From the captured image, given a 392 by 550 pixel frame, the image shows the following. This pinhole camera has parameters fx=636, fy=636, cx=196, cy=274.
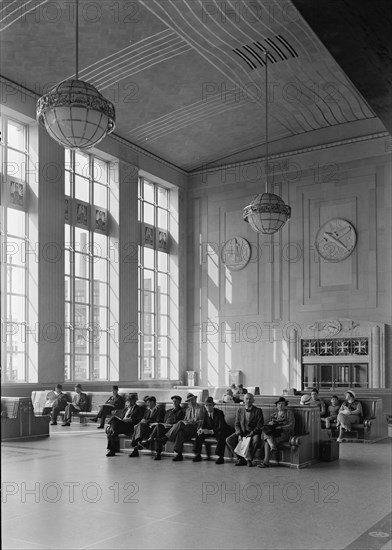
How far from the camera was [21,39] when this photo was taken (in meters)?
15.8

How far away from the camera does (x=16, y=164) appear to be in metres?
18.3

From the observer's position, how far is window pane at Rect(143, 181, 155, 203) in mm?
23953

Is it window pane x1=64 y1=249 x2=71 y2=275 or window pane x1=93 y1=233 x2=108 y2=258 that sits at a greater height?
window pane x1=93 y1=233 x2=108 y2=258

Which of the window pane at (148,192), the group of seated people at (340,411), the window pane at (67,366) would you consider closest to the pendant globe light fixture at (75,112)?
the group of seated people at (340,411)

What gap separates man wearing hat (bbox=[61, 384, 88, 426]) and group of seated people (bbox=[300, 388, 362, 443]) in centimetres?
595

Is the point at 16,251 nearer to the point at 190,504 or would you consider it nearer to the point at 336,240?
the point at 336,240

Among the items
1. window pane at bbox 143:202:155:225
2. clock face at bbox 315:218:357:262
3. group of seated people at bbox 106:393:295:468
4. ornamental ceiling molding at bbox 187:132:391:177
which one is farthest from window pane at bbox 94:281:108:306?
group of seated people at bbox 106:393:295:468

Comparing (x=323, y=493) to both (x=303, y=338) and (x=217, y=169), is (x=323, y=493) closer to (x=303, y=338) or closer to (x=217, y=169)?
(x=303, y=338)

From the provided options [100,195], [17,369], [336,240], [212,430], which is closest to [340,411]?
[212,430]

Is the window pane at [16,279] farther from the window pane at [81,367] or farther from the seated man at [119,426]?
the seated man at [119,426]

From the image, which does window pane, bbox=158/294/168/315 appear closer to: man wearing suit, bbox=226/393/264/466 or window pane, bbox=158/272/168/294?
window pane, bbox=158/272/168/294

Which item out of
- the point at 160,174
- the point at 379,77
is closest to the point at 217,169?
the point at 160,174

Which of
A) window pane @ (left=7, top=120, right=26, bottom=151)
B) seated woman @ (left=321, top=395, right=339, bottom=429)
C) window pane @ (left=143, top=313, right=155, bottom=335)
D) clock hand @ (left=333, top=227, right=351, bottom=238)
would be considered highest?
window pane @ (left=7, top=120, right=26, bottom=151)

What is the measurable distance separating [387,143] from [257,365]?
8.77 meters
